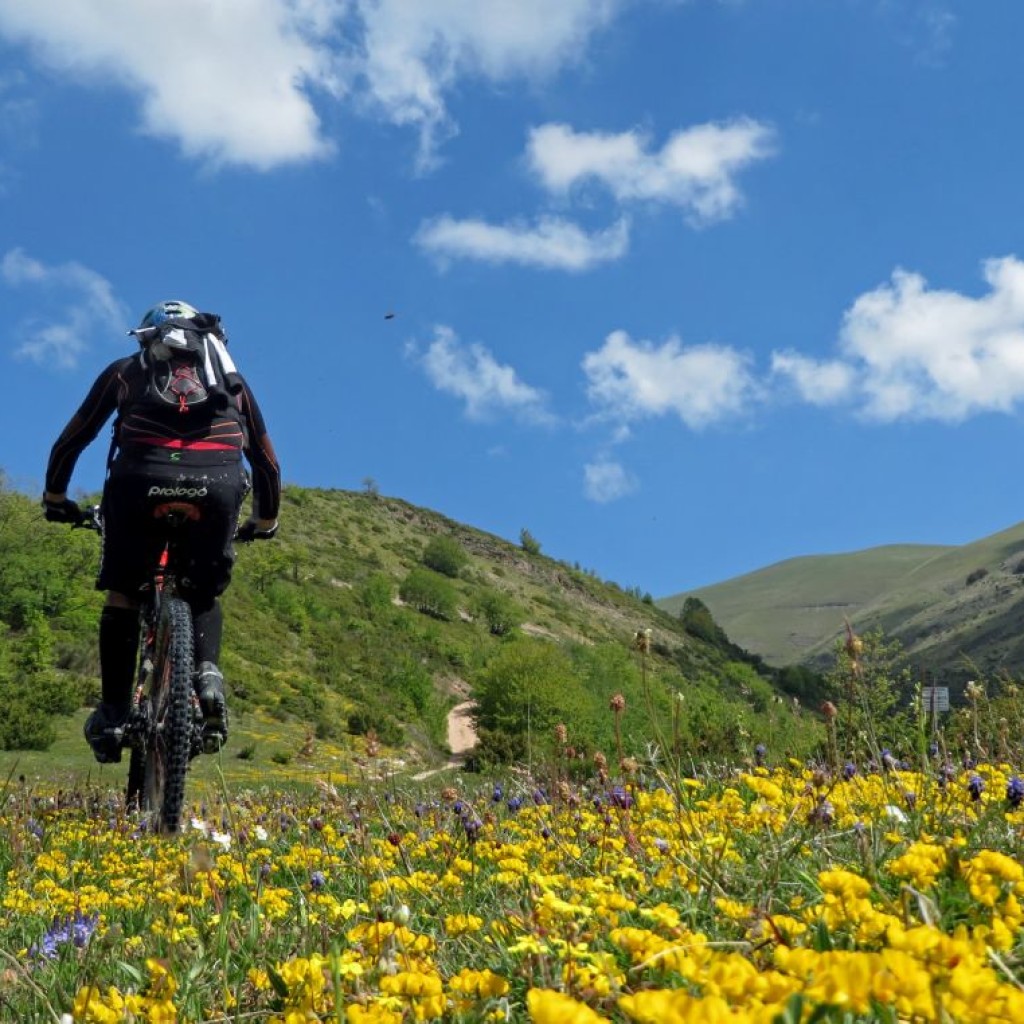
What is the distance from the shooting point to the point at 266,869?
3.91m

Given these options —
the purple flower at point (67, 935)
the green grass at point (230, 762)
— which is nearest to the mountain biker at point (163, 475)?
the purple flower at point (67, 935)

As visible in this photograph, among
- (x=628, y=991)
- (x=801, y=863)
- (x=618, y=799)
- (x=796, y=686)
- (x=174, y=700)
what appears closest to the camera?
(x=628, y=991)

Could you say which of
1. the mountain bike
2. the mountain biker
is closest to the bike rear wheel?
the mountain bike

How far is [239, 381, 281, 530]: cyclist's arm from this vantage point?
5836mm

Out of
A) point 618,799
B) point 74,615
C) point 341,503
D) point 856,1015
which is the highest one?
point 341,503

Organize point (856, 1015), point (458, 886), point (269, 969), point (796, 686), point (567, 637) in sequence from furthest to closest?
point (796, 686), point (567, 637), point (458, 886), point (269, 969), point (856, 1015)

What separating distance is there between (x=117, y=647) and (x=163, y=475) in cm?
137

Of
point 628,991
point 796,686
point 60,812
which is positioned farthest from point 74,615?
point 796,686

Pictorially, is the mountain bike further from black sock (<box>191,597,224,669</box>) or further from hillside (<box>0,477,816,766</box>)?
hillside (<box>0,477,816,766</box>)

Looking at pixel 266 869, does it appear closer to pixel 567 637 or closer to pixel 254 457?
pixel 254 457

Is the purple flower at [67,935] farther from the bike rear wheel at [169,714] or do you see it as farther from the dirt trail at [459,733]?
the dirt trail at [459,733]

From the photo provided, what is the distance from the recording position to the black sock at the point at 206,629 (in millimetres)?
5543

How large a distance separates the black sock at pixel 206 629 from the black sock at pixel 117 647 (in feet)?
1.48

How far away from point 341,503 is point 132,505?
103 metres
